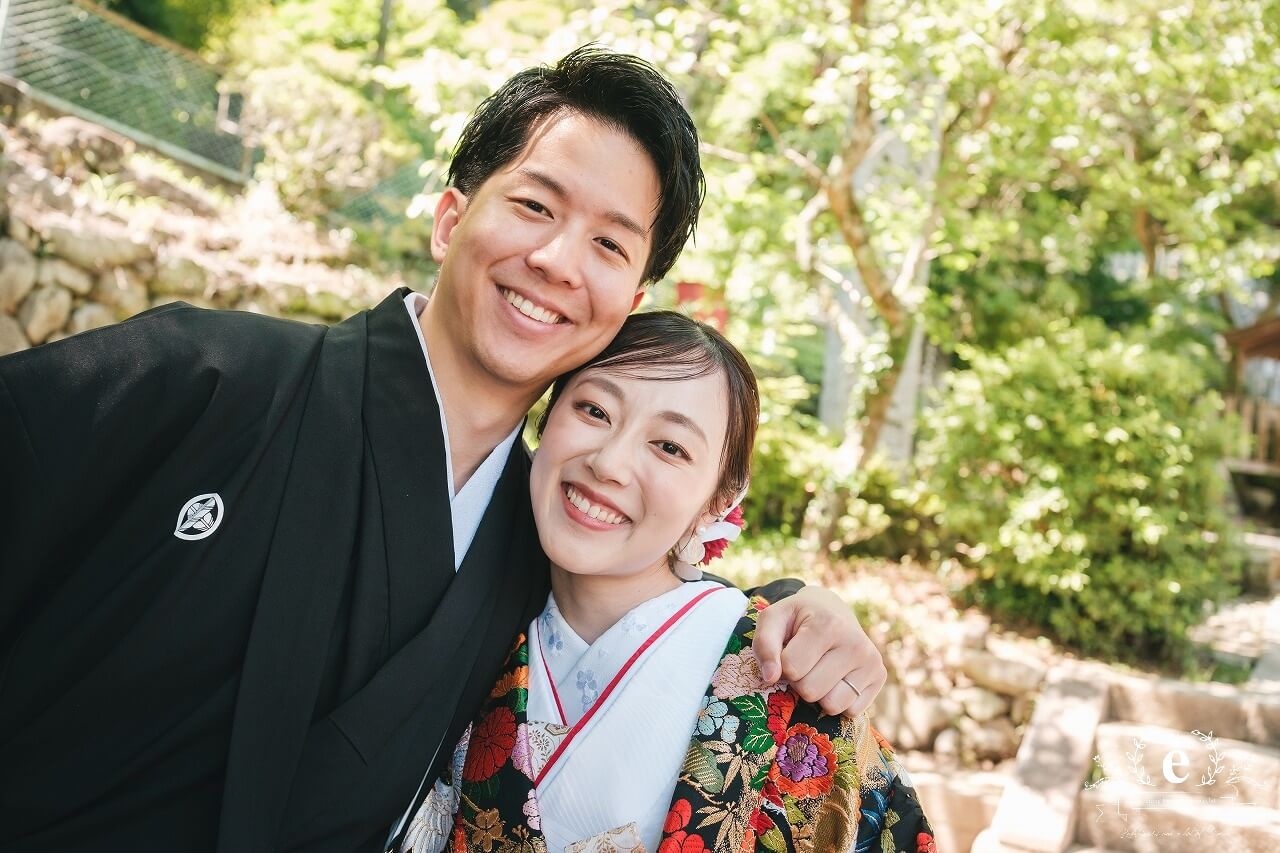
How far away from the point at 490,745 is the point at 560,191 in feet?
3.58

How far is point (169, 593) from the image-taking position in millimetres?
1574

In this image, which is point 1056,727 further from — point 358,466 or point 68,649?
point 68,649

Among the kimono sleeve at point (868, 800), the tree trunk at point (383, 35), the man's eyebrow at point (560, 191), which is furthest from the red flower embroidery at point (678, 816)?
the tree trunk at point (383, 35)

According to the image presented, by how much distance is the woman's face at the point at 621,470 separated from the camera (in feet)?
6.22

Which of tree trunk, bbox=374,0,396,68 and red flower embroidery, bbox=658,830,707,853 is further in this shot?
tree trunk, bbox=374,0,396,68

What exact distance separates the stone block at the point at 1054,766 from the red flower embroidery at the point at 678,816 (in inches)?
126

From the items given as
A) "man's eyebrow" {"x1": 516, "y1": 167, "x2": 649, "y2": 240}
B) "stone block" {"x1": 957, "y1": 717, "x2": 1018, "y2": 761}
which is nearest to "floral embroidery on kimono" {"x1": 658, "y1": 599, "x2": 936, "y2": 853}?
"man's eyebrow" {"x1": 516, "y1": 167, "x2": 649, "y2": 240}

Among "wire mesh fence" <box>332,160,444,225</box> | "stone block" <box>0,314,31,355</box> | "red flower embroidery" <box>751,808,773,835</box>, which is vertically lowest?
"red flower embroidery" <box>751,808,773,835</box>

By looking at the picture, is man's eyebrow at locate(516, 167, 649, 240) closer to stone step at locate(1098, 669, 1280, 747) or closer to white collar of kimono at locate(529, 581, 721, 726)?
white collar of kimono at locate(529, 581, 721, 726)

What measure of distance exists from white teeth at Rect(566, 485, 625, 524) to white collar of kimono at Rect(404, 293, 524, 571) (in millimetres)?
207

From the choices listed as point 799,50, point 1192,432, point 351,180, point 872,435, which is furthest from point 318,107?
point 1192,432

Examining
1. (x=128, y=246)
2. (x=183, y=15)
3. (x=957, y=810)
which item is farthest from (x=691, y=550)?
(x=183, y=15)

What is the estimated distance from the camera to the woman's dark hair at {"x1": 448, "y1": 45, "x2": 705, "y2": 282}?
2025 millimetres

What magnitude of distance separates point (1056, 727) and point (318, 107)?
10052 mm
